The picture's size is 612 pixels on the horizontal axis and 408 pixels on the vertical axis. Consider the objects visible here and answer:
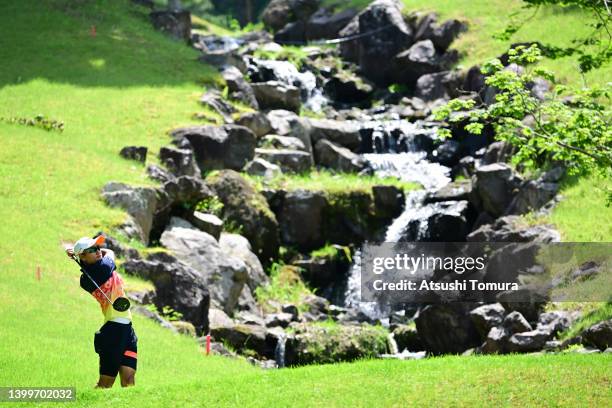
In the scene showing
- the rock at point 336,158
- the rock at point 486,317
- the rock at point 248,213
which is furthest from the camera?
the rock at point 336,158

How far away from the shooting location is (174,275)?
24031 millimetres

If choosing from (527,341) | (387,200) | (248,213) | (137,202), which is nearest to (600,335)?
(527,341)

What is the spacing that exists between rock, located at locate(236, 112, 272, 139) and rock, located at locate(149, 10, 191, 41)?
48.8 feet

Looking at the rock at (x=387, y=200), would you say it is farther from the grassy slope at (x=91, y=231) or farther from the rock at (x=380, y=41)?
the rock at (x=380, y=41)

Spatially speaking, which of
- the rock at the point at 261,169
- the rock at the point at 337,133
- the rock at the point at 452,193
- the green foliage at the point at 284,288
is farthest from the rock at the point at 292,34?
the green foliage at the point at 284,288

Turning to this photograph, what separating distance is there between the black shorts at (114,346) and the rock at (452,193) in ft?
71.7

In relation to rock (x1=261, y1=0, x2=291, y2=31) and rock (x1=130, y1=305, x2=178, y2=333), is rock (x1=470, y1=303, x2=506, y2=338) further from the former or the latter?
rock (x1=261, y1=0, x2=291, y2=31)

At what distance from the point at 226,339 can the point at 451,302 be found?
6001 mm

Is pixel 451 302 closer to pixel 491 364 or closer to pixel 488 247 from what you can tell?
pixel 488 247

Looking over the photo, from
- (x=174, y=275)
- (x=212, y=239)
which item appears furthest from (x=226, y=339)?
(x=212, y=239)

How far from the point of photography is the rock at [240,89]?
42.8 metres

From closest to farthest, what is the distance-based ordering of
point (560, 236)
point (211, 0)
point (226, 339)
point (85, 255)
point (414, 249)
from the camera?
point (85, 255) → point (226, 339) → point (560, 236) → point (414, 249) → point (211, 0)
